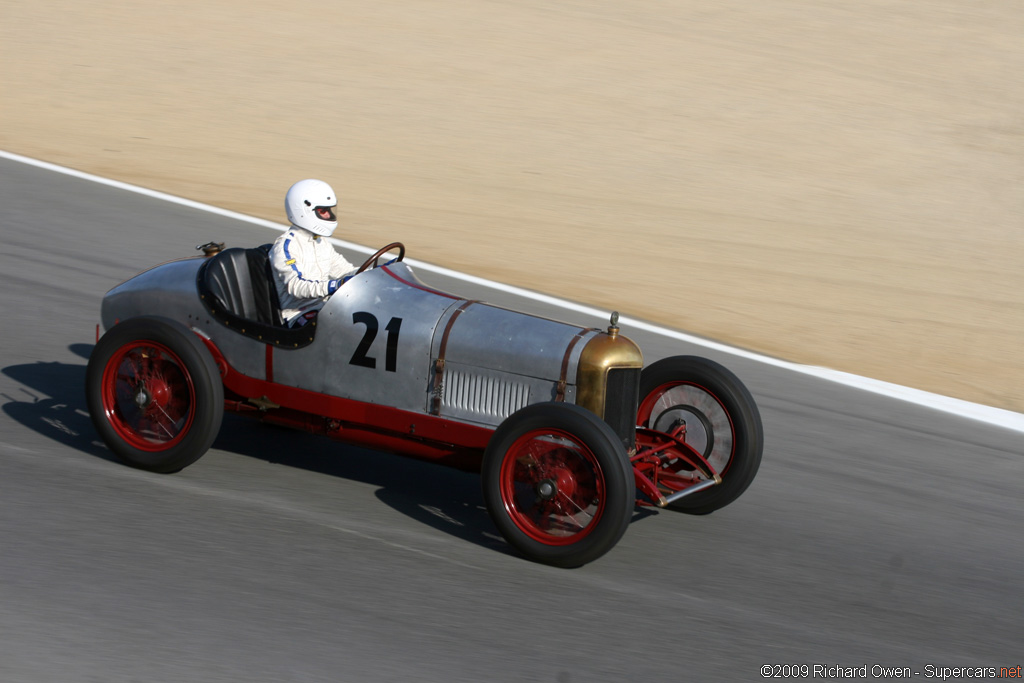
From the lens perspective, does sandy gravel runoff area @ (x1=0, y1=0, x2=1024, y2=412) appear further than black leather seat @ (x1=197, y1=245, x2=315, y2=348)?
Yes

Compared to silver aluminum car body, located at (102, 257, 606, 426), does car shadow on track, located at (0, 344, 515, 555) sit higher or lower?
lower

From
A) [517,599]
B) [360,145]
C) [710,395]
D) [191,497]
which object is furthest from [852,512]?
[360,145]

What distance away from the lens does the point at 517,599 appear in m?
4.97

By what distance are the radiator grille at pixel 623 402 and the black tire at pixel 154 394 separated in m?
1.89

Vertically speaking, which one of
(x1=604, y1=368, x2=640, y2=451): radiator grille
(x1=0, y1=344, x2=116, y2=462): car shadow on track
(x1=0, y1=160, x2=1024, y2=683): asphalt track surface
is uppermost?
(x1=604, y1=368, x2=640, y2=451): radiator grille

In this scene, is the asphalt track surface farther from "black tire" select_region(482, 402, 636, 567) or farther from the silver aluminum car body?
the silver aluminum car body

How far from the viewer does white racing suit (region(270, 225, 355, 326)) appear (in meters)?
5.93

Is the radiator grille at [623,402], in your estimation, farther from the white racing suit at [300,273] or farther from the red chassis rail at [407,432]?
the white racing suit at [300,273]

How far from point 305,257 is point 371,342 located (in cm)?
70

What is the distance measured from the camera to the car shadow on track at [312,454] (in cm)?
582

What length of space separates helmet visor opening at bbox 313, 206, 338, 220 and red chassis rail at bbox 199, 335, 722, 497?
0.87 metres

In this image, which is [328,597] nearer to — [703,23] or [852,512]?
[852,512]

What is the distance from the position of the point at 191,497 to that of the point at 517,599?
175 cm

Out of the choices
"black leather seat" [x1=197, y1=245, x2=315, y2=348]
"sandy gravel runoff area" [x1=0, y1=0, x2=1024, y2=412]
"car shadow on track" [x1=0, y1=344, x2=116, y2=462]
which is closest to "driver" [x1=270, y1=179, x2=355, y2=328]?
"black leather seat" [x1=197, y1=245, x2=315, y2=348]
